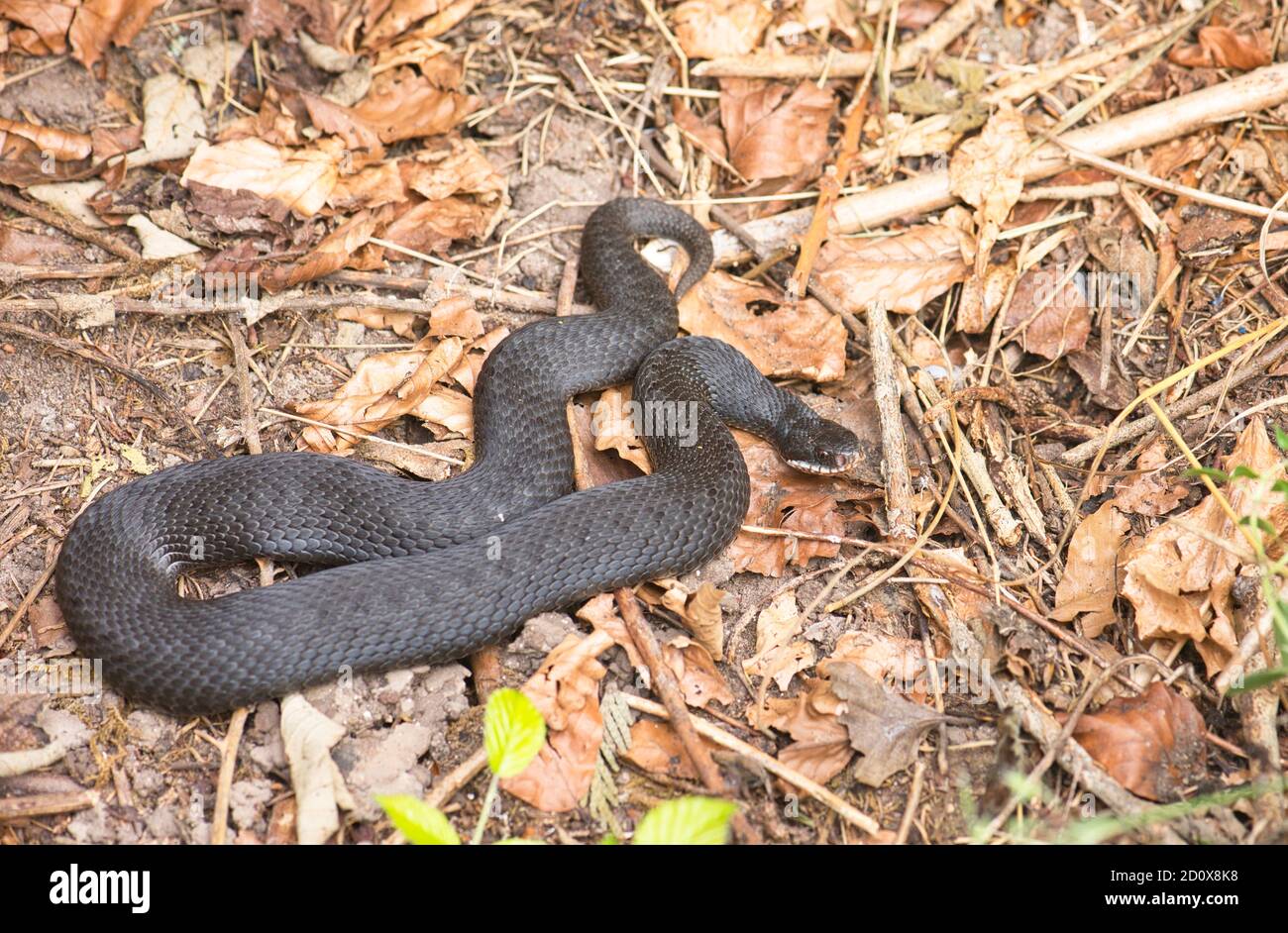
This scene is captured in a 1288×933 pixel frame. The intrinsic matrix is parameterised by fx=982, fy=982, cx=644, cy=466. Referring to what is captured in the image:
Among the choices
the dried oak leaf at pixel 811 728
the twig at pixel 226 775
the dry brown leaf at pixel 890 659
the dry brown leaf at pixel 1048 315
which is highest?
the dry brown leaf at pixel 1048 315

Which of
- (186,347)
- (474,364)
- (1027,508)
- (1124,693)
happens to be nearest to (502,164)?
(474,364)

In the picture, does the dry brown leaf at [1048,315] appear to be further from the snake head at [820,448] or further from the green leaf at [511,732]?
the green leaf at [511,732]

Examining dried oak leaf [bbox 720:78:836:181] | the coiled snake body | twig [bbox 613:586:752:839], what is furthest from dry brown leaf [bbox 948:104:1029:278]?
twig [bbox 613:586:752:839]

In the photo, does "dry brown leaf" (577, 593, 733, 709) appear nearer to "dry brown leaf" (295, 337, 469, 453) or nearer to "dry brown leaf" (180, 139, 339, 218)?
"dry brown leaf" (295, 337, 469, 453)

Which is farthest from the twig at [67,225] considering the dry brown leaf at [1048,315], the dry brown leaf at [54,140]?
the dry brown leaf at [1048,315]

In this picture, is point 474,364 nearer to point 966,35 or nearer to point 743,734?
point 743,734

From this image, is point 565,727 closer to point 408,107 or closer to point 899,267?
point 899,267
